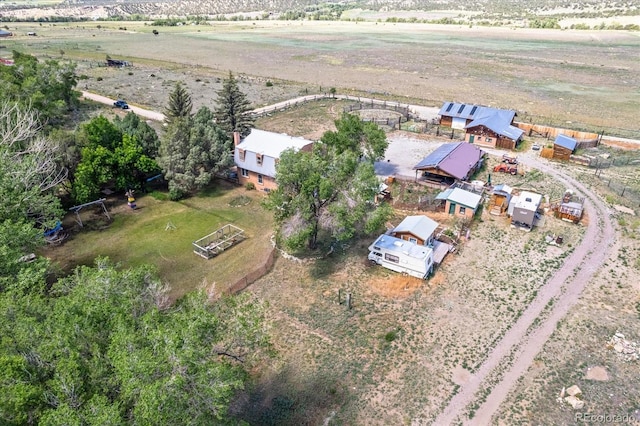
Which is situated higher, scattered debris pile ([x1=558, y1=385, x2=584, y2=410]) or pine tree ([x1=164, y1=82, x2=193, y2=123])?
pine tree ([x1=164, y1=82, x2=193, y2=123])

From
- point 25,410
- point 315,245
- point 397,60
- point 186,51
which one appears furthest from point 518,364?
point 186,51

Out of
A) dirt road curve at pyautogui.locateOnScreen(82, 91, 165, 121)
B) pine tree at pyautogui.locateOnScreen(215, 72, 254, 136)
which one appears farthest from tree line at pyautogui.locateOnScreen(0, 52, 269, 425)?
dirt road curve at pyautogui.locateOnScreen(82, 91, 165, 121)

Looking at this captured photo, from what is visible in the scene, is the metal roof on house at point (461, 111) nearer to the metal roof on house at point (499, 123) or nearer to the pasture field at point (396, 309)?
the metal roof on house at point (499, 123)

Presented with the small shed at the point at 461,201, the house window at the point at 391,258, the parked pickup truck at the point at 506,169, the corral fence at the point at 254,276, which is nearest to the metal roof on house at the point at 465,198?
the small shed at the point at 461,201

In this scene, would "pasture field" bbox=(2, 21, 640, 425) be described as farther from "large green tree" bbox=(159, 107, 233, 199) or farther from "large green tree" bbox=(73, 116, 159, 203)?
"large green tree" bbox=(73, 116, 159, 203)

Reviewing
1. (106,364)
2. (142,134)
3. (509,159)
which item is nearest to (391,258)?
(106,364)

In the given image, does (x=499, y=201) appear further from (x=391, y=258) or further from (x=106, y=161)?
(x=106, y=161)
